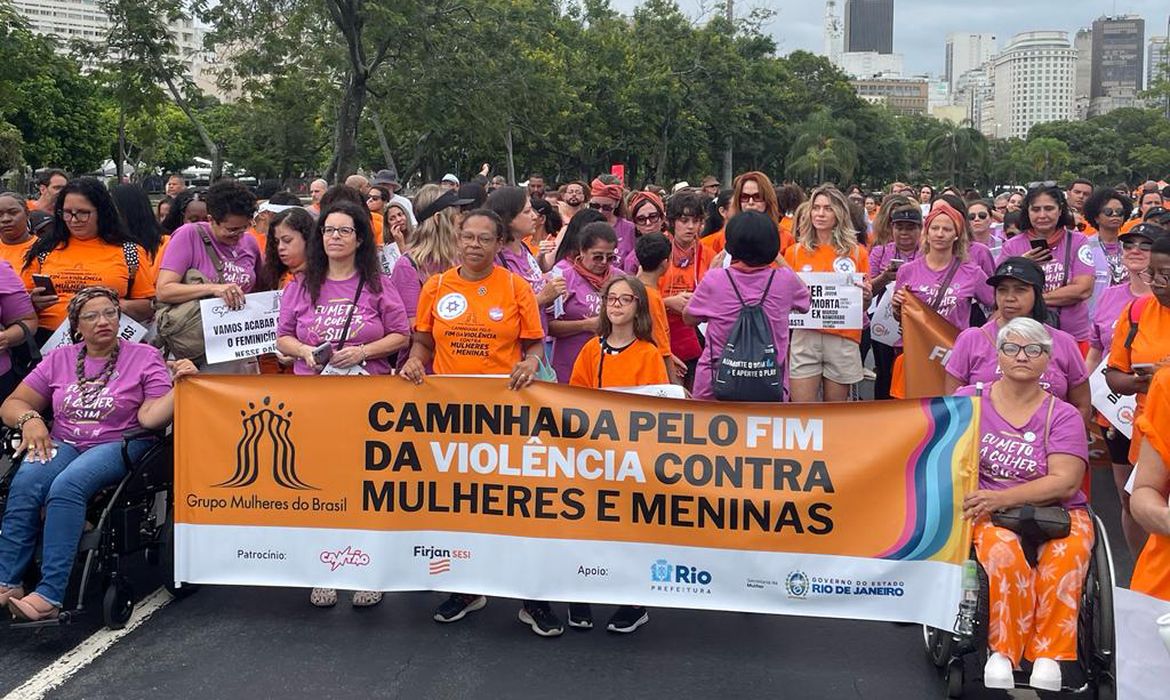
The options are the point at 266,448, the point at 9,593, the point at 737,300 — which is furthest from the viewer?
the point at 737,300

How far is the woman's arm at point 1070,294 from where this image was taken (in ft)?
23.9

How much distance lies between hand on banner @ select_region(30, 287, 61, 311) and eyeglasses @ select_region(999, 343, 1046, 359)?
16.5 ft

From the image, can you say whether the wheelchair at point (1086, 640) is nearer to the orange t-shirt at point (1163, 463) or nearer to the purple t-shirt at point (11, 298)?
the orange t-shirt at point (1163, 463)

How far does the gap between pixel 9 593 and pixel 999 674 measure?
4127 millimetres

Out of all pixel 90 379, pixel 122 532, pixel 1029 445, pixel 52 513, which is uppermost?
pixel 90 379

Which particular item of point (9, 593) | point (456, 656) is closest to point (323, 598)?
point (456, 656)

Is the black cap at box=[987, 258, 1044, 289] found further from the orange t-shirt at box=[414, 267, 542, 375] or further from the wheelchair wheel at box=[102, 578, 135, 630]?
the wheelchair wheel at box=[102, 578, 135, 630]

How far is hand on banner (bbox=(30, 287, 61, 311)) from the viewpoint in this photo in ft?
20.6

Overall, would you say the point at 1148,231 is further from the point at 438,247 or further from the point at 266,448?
the point at 266,448

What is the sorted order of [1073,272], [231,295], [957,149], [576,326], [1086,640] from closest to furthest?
[1086,640], [231,295], [576,326], [1073,272], [957,149]

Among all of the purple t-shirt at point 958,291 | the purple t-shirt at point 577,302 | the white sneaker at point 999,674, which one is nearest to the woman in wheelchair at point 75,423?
the purple t-shirt at point 577,302

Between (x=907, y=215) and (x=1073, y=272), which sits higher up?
(x=907, y=215)

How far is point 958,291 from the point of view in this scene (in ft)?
21.6

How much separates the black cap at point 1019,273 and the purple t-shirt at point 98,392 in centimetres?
408
